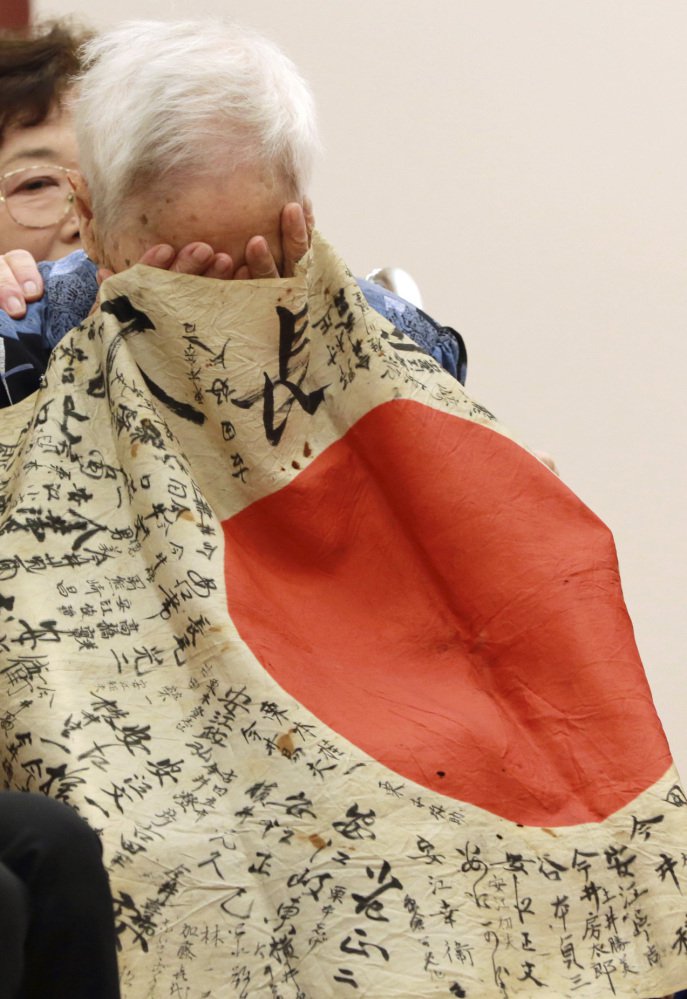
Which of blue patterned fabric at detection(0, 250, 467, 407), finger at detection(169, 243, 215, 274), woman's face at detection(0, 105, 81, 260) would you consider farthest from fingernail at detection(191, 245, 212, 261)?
woman's face at detection(0, 105, 81, 260)

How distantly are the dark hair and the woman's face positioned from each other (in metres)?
0.01

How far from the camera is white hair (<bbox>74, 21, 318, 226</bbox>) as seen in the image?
96 centimetres

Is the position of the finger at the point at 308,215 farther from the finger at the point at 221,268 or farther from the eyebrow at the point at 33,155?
the eyebrow at the point at 33,155

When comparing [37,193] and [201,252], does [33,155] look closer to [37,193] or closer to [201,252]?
[37,193]

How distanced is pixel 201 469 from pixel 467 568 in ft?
0.69

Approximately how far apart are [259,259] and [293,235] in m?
0.03

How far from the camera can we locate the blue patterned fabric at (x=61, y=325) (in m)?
1.03

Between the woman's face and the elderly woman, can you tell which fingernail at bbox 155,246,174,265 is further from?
the woman's face

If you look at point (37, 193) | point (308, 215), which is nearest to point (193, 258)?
point (308, 215)

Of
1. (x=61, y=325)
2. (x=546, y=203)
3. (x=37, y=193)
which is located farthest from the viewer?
(x=546, y=203)

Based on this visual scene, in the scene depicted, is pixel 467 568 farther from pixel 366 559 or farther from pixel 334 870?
pixel 334 870

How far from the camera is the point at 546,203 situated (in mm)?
2074

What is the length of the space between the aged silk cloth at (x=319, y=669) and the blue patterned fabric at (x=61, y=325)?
0.07 metres

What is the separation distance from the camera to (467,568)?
931mm
